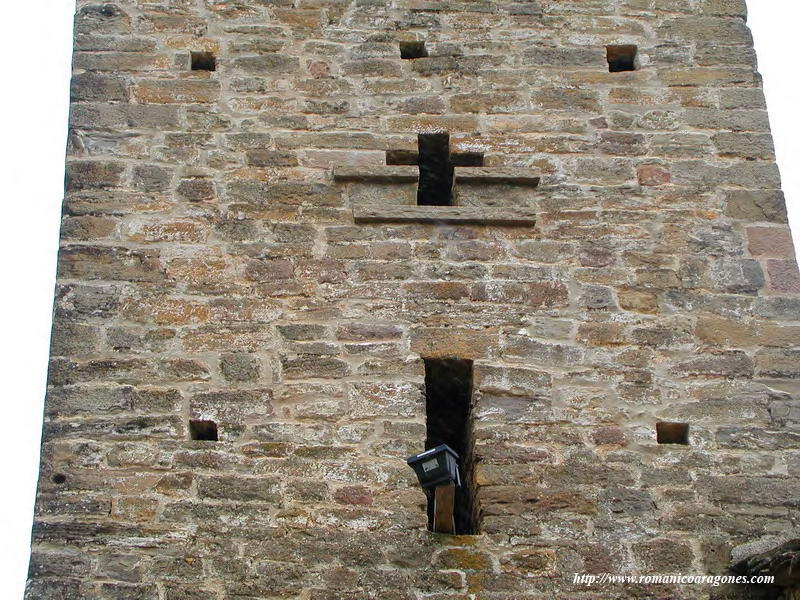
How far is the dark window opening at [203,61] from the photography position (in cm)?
642

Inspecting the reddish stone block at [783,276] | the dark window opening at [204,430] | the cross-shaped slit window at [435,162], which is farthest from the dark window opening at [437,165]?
the dark window opening at [204,430]

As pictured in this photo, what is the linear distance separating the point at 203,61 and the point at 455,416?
2.14 m

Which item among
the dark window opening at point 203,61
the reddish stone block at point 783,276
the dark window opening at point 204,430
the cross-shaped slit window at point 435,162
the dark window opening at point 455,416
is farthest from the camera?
the dark window opening at point 203,61

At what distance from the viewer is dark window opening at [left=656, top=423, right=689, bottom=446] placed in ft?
17.8

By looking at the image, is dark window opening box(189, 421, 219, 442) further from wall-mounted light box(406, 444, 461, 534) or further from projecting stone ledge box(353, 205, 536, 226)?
projecting stone ledge box(353, 205, 536, 226)

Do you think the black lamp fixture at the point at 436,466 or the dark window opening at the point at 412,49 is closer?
the black lamp fixture at the point at 436,466

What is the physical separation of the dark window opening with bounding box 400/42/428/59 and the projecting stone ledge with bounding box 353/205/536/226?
99 cm

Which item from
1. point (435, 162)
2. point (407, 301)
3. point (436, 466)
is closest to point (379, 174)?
point (435, 162)

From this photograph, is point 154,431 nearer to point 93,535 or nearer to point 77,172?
point 93,535

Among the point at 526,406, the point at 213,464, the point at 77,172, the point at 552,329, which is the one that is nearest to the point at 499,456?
the point at 526,406

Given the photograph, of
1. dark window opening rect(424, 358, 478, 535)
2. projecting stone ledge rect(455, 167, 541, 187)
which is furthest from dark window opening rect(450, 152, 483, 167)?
dark window opening rect(424, 358, 478, 535)

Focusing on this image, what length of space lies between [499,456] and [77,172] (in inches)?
88.6

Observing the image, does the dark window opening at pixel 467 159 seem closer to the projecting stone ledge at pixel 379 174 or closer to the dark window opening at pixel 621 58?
the projecting stone ledge at pixel 379 174

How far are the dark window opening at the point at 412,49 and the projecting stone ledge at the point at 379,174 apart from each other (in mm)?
756
